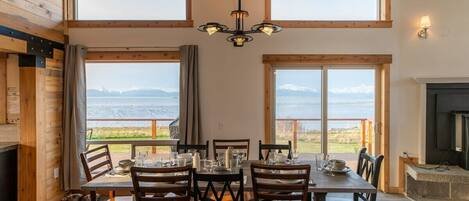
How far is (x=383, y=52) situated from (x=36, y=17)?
16.4 feet

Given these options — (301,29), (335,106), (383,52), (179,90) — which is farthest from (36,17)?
(383,52)

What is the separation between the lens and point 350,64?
538 cm

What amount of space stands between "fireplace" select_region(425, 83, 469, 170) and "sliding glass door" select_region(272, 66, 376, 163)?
2.67ft

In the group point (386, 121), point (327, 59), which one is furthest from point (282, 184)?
point (386, 121)

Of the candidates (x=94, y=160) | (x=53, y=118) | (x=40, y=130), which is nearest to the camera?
(x=94, y=160)

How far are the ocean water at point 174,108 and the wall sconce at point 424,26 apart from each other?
1.23 metres

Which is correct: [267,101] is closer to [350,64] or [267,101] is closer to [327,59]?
[327,59]

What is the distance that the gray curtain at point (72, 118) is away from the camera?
512 cm

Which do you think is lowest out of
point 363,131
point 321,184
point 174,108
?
point 321,184

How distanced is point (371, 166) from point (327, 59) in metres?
2.20

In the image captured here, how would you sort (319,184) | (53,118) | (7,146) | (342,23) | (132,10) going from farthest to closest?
(132,10) < (342,23) < (53,118) < (7,146) < (319,184)

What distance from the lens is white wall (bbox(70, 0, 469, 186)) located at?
5.25m

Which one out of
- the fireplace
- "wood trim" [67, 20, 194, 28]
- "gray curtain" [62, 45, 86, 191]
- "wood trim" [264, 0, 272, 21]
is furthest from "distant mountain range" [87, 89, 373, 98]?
"wood trim" [264, 0, 272, 21]

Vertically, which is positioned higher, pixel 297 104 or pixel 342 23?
pixel 342 23
